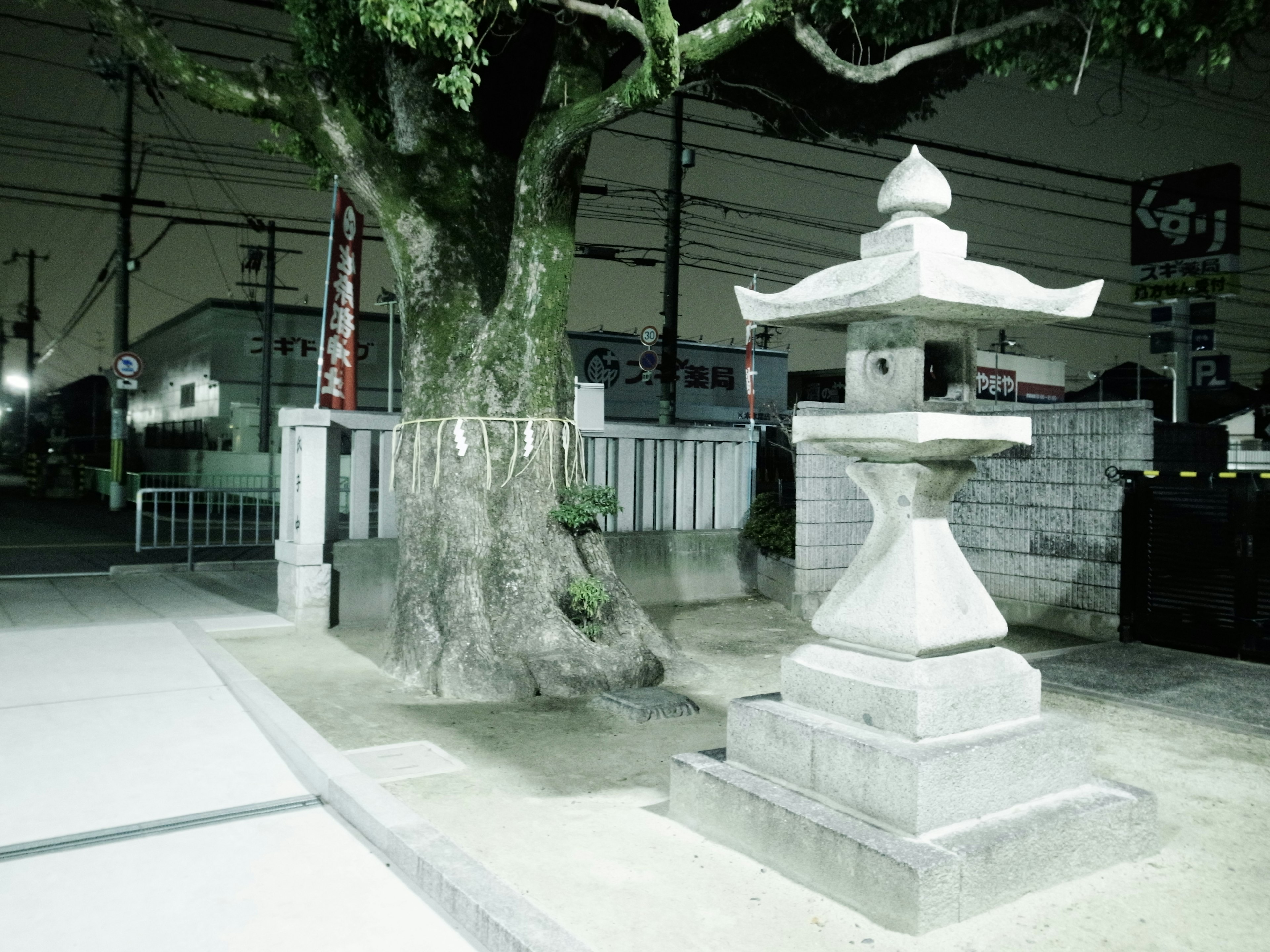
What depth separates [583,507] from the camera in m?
7.69

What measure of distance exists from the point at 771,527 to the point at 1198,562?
4502 mm

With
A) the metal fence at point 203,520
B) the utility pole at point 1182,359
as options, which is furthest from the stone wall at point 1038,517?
the metal fence at point 203,520

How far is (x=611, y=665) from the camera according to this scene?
720 cm

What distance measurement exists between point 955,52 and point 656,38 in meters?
5.05

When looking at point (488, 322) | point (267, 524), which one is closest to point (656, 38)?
point (488, 322)

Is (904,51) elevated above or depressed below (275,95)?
above

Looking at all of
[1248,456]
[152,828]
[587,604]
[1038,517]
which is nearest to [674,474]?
[1038,517]

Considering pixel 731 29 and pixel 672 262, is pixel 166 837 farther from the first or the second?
pixel 672 262

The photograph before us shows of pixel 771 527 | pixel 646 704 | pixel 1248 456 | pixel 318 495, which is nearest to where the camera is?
pixel 646 704

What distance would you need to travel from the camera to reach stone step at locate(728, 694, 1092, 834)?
12.4 feet

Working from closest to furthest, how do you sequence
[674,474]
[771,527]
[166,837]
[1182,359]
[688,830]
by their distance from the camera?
[166,837], [688,830], [674,474], [771,527], [1182,359]

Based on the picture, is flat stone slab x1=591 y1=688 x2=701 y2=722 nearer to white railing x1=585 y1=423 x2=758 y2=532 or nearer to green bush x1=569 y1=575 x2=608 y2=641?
green bush x1=569 y1=575 x2=608 y2=641

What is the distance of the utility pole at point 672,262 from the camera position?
66.6ft

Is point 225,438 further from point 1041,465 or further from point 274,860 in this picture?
point 274,860
